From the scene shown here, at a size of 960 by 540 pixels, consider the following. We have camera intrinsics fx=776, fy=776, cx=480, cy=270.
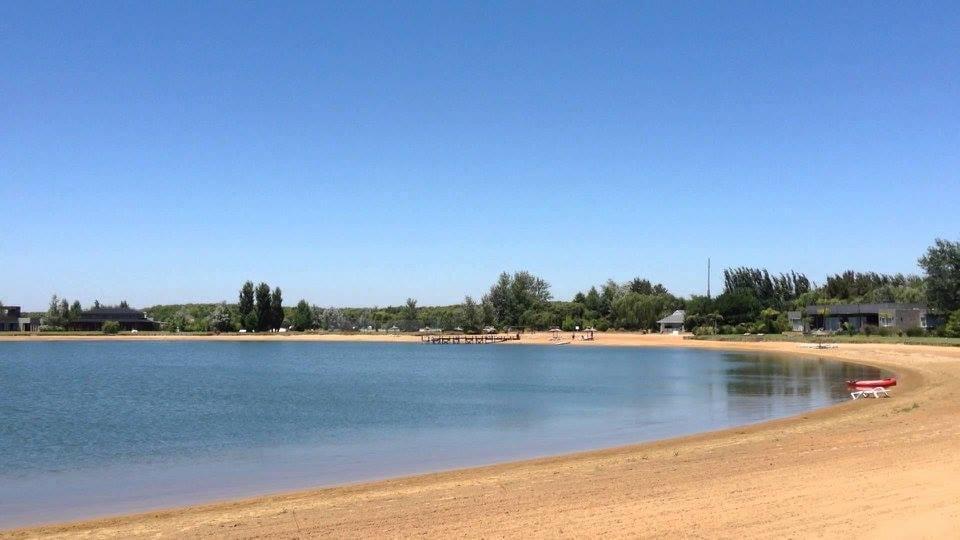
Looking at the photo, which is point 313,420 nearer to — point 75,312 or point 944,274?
point 944,274

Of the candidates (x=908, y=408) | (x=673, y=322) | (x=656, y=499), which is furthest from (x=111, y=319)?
(x=656, y=499)

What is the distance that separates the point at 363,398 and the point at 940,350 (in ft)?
122

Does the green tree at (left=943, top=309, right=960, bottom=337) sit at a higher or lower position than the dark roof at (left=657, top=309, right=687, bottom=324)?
lower

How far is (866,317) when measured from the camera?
84.4m

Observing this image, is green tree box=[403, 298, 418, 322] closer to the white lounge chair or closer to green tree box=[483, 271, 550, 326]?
green tree box=[483, 271, 550, 326]

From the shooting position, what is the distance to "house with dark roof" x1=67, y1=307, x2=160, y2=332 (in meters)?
132

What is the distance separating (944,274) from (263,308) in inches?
3851

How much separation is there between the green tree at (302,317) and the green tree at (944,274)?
99135 mm

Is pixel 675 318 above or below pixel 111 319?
below

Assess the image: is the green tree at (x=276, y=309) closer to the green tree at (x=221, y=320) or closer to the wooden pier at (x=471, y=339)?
the green tree at (x=221, y=320)

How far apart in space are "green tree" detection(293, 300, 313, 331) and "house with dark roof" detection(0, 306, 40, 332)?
148ft

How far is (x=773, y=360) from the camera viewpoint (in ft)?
186

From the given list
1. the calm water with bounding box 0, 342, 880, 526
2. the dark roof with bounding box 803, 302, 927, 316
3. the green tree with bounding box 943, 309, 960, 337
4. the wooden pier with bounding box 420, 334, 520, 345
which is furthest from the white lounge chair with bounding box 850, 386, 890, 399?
the wooden pier with bounding box 420, 334, 520, 345

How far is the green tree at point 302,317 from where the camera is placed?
138 m
